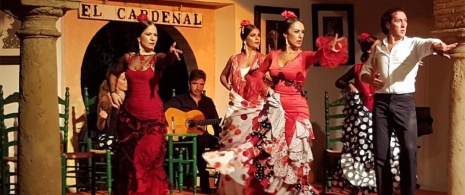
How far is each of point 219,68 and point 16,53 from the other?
2.39 m

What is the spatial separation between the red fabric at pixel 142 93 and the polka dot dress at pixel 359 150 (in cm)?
209

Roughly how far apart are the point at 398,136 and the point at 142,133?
201cm

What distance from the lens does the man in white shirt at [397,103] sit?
19.0 ft

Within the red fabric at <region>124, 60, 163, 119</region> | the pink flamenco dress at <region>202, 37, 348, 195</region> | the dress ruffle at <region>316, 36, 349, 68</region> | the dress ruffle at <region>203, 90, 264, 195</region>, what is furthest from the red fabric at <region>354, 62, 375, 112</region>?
the red fabric at <region>124, 60, 163, 119</region>

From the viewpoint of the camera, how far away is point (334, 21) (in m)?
9.98

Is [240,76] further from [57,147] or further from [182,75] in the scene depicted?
[182,75]

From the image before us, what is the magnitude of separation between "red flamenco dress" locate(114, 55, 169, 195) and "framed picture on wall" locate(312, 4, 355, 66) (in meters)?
3.55

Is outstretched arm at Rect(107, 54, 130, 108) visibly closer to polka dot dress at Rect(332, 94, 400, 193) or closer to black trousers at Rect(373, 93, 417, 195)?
black trousers at Rect(373, 93, 417, 195)

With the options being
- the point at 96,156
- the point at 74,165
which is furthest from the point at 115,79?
the point at 74,165

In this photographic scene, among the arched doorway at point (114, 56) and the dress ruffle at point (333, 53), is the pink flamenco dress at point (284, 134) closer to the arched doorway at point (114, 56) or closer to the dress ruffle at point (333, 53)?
the dress ruffle at point (333, 53)

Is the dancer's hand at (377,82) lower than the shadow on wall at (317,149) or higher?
higher

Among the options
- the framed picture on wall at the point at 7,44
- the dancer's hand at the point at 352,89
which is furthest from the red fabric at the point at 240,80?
the framed picture on wall at the point at 7,44

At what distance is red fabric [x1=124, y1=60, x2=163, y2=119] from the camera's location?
21.9 ft

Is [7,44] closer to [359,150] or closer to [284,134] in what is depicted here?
[284,134]
